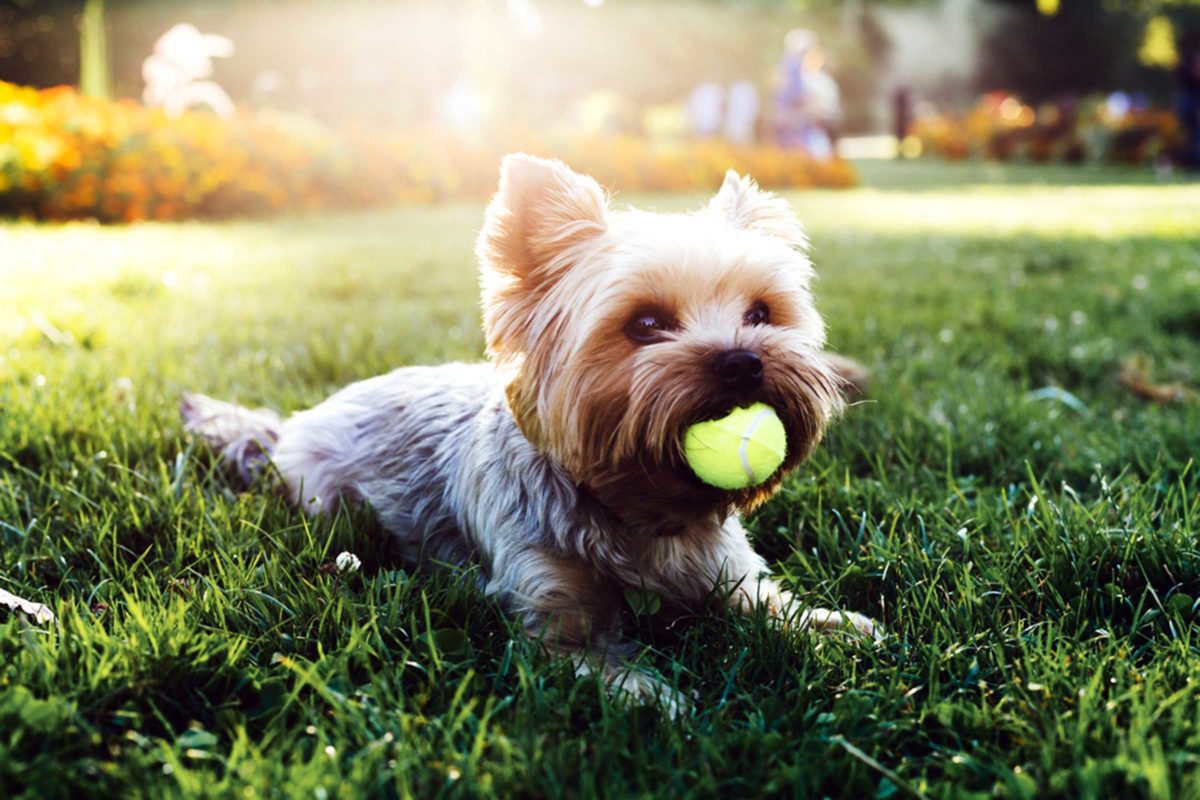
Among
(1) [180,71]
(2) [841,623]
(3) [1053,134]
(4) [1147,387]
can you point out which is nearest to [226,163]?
(1) [180,71]

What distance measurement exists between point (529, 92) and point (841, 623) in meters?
34.7

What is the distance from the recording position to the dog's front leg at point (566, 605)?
97.1 inches

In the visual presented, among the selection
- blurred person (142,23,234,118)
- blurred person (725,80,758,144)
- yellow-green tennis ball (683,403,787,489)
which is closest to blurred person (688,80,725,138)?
blurred person (725,80,758,144)

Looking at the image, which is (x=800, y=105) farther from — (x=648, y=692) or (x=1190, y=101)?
(x=648, y=692)

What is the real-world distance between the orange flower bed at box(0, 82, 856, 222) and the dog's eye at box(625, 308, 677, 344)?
10.7 m

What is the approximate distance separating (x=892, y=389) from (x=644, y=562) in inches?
93.3

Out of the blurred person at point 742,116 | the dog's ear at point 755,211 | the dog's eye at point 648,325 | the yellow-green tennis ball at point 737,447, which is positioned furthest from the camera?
the blurred person at point 742,116

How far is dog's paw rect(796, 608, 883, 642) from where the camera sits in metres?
2.53

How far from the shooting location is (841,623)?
103 inches

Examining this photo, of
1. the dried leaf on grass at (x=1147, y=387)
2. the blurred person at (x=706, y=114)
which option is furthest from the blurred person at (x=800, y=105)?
the dried leaf on grass at (x=1147, y=387)

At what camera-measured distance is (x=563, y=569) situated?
264cm

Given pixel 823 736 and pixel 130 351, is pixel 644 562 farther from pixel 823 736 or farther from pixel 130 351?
pixel 130 351

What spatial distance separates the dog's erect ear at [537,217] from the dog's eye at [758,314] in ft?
1.69

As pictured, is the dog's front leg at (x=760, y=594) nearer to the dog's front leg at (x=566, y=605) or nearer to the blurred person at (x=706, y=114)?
the dog's front leg at (x=566, y=605)
